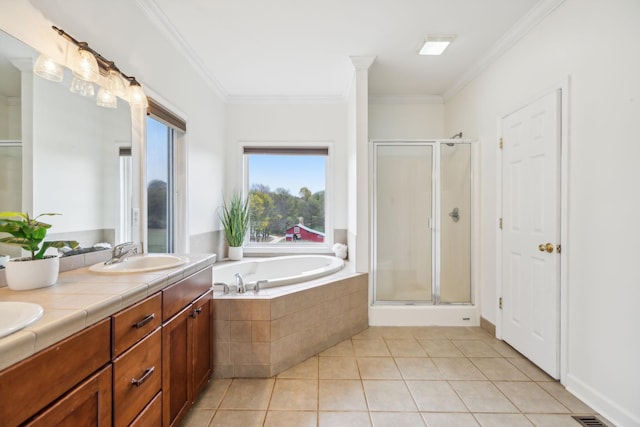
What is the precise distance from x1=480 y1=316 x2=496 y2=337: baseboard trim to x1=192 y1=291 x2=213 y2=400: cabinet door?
239cm

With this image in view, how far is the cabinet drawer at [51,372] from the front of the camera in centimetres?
65

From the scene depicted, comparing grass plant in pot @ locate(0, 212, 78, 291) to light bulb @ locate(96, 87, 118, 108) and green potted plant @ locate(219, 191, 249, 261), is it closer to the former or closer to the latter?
light bulb @ locate(96, 87, 118, 108)

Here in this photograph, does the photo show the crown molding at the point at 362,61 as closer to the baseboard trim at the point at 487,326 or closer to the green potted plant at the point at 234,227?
the green potted plant at the point at 234,227

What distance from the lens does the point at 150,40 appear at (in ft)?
6.61

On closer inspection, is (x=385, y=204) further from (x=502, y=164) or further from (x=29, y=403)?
(x=29, y=403)

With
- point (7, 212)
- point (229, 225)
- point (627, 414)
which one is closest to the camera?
point (7, 212)

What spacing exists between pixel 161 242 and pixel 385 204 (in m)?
2.08

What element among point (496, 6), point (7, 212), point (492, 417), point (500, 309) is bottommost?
point (492, 417)

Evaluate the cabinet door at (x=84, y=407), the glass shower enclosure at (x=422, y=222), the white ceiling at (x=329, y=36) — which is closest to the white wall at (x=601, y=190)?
the white ceiling at (x=329, y=36)

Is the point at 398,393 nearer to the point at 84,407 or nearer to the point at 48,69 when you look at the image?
the point at 84,407

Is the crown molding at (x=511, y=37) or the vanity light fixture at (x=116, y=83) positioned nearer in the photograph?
the vanity light fixture at (x=116, y=83)

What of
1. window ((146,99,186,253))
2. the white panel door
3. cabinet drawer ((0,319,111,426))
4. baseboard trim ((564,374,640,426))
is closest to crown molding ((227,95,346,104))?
window ((146,99,186,253))

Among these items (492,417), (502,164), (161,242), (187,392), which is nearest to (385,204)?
(502,164)

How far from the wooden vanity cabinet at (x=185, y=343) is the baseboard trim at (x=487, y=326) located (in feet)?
7.83
